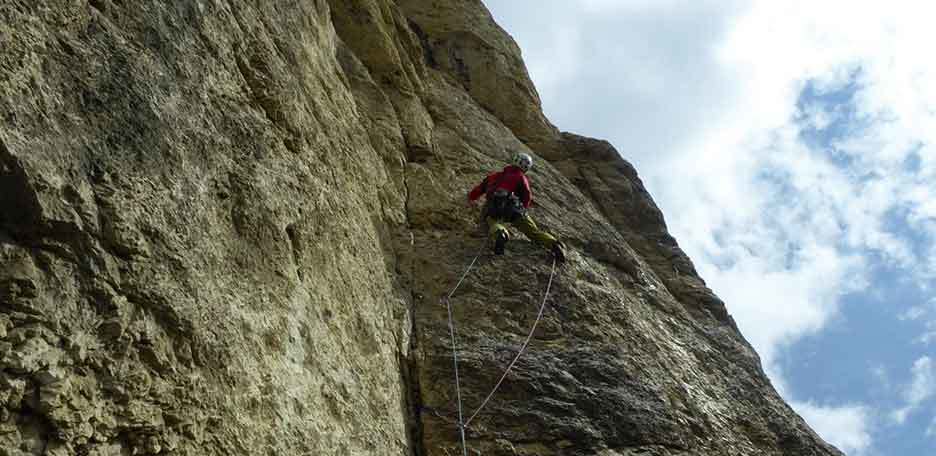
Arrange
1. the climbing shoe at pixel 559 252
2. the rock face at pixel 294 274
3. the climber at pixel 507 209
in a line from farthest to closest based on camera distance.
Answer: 1. the climbing shoe at pixel 559 252
2. the climber at pixel 507 209
3. the rock face at pixel 294 274

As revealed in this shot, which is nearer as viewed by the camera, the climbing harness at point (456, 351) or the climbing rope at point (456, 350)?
the climbing rope at point (456, 350)

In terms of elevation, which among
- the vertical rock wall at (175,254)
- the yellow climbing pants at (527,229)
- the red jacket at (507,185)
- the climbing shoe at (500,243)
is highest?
the red jacket at (507,185)

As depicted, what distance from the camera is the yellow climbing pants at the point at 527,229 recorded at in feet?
25.1

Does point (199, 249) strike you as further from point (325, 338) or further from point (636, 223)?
point (636, 223)

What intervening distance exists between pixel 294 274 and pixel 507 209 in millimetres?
3387

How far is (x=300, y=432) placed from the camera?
4.12m

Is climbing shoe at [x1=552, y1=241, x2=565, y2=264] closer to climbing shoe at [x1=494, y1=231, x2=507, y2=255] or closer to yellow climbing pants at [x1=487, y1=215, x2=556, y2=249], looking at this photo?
yellow climbing pants at [x1=487, y1=215, x2=556, y2=249]

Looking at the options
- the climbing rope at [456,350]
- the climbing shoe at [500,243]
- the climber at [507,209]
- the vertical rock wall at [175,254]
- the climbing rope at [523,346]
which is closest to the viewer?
the vertical rock wall at [175,254]

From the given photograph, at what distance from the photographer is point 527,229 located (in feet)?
26.5

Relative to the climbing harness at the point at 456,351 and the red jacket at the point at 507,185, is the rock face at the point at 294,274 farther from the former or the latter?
the red jacket at the point at 507,185

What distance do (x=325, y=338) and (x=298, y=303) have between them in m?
0.27

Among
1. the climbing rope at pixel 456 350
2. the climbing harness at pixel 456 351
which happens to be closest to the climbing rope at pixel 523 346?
the climbing harness at pixel 456 351

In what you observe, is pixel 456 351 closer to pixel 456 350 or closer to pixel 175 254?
pixel 456 350

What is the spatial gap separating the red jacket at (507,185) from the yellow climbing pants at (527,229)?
1.06ft
